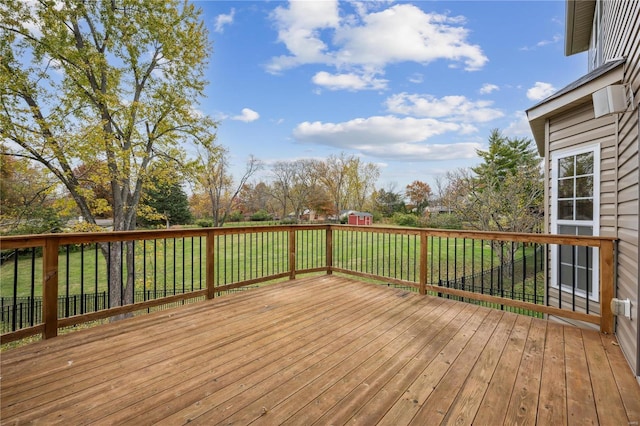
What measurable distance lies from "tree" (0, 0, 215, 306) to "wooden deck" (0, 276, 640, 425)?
4419 mm

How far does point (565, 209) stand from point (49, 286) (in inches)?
231

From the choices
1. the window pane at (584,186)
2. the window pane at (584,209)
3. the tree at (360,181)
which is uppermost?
the tree at (360,181)

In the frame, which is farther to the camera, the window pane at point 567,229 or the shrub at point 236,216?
the shrub at point 236,216

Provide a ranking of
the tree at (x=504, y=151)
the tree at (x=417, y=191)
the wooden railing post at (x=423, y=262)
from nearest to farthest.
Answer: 1. the wooden railing post at (x=423, y=262)
2. the tree at (x=504, y=151)
3. the tree at (x=417, y=191)

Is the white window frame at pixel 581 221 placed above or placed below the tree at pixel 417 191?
below

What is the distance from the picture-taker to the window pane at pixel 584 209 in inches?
135

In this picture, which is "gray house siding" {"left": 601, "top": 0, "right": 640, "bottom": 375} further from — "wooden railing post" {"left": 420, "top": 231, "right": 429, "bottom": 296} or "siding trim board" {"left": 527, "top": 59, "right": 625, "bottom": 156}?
"wooden railing post" {"left": 420, "top": 231, "right": 429, "bottom": 296}

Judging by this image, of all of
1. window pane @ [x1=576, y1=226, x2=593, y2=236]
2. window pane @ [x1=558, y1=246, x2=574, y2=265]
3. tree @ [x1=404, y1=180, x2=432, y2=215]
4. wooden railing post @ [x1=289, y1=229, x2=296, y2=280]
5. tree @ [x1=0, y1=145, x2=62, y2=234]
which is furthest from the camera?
tree @ [x1=404, y1=180, x2=432, y2=215]

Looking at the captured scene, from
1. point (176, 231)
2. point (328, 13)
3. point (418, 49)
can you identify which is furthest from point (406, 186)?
point (176, 231)

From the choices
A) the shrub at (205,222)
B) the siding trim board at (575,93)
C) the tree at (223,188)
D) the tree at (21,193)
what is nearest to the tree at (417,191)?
the tree at (223,188)

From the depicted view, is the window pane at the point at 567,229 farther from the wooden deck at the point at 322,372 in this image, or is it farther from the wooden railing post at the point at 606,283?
the wooden deck at the point at 322,372

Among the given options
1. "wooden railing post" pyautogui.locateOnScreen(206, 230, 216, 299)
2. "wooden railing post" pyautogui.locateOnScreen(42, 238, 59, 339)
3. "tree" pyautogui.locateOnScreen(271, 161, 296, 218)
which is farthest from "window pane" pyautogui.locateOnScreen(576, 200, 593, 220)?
"tree" pyautogui.locateOnScreen(271, 161, 296, 218)

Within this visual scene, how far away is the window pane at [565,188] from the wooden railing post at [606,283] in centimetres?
139

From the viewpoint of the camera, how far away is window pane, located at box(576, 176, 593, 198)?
11.3 feet
